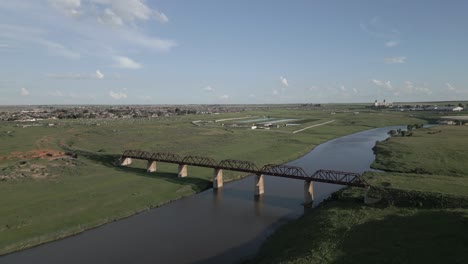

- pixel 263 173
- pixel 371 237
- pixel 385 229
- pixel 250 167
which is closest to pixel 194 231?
pixel 263 173

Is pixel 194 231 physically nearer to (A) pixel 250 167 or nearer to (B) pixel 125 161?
(A) pixel 250 167

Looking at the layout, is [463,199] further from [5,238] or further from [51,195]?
[51,195]

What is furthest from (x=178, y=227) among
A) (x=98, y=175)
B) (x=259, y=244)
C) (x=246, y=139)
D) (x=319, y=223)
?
(x=246, y=139)

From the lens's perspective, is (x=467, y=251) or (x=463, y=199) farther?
(x=463, y=199)

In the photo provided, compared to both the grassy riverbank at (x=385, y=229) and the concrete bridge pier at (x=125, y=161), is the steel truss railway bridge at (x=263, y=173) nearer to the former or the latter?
the concrete bridge pier at (x=125, y=161)

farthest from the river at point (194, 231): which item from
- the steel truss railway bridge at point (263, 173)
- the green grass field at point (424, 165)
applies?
the green grass field at point (424, 165)

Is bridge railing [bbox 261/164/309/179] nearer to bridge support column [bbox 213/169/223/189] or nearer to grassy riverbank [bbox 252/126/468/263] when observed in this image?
grassy riverbank [bbox 252/126/468/263]

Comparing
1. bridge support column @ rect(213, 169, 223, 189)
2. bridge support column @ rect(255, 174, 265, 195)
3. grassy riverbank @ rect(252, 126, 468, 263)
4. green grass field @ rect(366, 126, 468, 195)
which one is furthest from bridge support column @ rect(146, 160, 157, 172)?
green grass field @ rect(366, 126, 468, 195)
